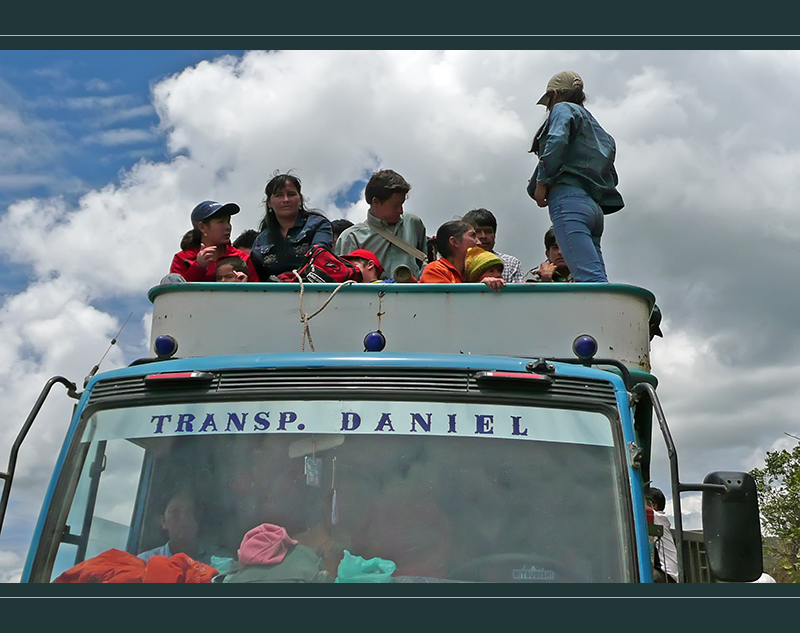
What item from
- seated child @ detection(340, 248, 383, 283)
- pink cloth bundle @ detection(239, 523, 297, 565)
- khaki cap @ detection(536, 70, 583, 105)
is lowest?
pink cloth bundle @ detection(239, 523, 297, 565)

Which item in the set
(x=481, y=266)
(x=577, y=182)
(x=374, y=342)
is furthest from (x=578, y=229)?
(x=374, y=342)

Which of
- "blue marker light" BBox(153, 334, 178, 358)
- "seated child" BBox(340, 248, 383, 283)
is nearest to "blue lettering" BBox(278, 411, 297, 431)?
"blue marker light" BBox(153, 334, 178, 358)

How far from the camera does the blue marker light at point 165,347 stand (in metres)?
4.96

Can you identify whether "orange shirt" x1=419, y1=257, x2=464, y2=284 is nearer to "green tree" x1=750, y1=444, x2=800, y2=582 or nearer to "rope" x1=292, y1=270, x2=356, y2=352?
"rope" x1=292, y1=270, x2=356, y2=352

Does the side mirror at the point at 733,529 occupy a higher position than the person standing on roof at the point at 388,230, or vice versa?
the person standing on roof at the point at 388,230

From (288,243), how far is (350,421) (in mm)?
2289

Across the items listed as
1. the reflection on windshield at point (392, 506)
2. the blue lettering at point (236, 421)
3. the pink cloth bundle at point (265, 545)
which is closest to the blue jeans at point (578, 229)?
the reflection on windshield at point (392, 506)

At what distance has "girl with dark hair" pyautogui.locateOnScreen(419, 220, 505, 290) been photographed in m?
5.73

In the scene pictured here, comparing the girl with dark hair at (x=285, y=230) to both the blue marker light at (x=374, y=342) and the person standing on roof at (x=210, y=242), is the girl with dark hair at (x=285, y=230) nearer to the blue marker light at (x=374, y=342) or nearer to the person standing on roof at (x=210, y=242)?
the person standing on roof at (x=210, y=242)

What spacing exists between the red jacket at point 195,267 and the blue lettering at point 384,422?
229 cm

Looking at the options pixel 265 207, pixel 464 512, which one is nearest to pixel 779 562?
pixel 265 207

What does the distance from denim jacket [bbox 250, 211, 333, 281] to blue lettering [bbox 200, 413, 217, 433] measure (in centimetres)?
191

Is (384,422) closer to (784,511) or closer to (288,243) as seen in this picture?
(288,243)

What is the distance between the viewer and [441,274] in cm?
573
